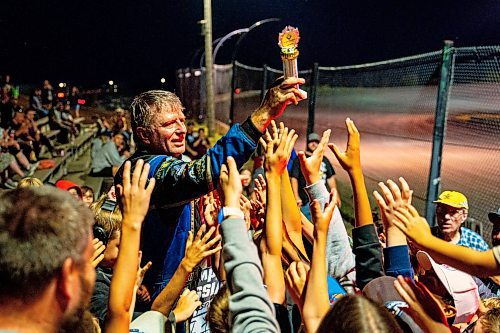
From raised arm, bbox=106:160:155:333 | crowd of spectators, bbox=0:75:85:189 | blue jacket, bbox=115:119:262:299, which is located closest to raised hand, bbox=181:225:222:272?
blue jacket, bbox=115:119:262:299

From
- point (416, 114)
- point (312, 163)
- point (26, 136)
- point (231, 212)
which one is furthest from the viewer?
point (26, 136)

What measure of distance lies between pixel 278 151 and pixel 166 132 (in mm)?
650

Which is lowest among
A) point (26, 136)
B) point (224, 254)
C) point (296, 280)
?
point (26, 136)

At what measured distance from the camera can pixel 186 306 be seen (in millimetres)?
2637

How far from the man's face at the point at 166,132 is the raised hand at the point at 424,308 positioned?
1.37 m

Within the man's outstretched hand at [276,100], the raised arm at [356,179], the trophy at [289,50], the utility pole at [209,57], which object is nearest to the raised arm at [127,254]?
the man's outstretched hand at [276,100]

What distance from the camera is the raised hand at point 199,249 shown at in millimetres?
→ 2391

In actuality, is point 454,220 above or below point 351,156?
below

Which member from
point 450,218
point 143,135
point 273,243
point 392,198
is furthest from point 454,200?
point 143,135

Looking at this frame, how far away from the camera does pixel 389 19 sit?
57500 millimetres

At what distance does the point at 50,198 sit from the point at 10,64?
25947 millimetres

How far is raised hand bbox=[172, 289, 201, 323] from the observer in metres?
2.58

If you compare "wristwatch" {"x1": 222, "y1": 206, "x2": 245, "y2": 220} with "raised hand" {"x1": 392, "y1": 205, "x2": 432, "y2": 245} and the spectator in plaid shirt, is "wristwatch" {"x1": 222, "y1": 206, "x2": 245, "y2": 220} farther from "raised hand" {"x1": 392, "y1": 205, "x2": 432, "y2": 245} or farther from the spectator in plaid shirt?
the spectator in plaid shirt

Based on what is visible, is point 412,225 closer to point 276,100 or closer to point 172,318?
point 276,100
